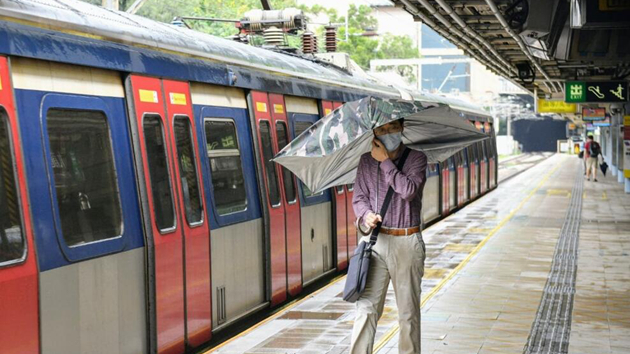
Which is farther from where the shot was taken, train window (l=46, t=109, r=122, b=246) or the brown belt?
the brown belt

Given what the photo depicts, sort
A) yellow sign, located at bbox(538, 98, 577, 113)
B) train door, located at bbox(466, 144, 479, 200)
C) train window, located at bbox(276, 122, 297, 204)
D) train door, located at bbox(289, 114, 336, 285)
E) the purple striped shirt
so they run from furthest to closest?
yellow sign, located at bbox(538, 98, 577, 113) < train door, located at bbox(466, 144, 479, 200) < train door, located at bbox(289, 114, 336, 285) < train window, located at bbox(276, 122, 297, 204) < the purple striped shirt

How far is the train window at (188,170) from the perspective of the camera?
28.5 ft

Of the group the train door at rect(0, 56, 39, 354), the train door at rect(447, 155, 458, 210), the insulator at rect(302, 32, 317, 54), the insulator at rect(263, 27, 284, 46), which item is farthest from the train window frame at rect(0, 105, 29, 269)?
the train door at rect(447, 155, 458, 210)

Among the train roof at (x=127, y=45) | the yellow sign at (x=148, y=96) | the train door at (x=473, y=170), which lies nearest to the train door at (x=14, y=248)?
the train roof at (x=127, y=45)

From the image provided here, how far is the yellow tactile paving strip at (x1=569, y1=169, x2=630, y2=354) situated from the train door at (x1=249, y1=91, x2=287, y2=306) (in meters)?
3.11

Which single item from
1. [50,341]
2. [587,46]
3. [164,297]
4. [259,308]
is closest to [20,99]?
[50,341]

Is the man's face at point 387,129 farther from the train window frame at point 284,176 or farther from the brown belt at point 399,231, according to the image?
the train window frame at point 284,176

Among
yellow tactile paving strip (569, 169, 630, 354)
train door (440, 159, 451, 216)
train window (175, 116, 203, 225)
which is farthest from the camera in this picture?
train door (440, 159, 451, 216)

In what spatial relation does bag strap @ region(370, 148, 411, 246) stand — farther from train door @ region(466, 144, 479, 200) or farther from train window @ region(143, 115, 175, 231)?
train door @ region(466, 144, 479, 200)

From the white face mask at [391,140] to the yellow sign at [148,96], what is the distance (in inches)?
79.9

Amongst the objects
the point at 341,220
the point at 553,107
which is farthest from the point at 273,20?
the point at 553,107

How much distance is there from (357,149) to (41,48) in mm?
2361

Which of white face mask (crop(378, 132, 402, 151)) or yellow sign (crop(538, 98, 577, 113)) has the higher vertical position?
yellow sign (crop(538, 98, 577, 113))

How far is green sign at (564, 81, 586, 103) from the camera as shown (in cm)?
2236
